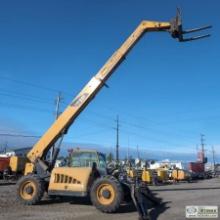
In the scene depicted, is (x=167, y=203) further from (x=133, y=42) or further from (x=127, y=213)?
(x=133, y=42)

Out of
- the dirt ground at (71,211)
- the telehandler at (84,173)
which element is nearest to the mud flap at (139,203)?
the telehandler at (84,173)

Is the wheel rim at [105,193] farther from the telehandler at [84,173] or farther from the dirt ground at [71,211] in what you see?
the dirt ground at [71,211]

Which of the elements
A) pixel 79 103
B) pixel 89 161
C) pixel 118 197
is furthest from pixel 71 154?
pixel 118 197

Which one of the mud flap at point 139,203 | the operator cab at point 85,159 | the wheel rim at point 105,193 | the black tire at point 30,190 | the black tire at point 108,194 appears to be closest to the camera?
the mud flap at point 139,203

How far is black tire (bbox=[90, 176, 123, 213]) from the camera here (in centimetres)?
1548

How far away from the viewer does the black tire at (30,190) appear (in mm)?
17297

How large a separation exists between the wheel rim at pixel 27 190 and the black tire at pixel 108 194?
2.97 m

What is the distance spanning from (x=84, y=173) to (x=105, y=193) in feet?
4.78

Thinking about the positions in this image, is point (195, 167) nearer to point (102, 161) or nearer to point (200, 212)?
point (102, 161)

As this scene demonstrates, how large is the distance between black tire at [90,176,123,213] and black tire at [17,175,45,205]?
8.66 ft

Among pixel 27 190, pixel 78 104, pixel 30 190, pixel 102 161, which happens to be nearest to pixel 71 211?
pixel 30 190

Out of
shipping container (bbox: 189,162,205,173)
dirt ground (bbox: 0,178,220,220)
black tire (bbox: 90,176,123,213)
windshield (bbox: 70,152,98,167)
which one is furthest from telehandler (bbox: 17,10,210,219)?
shipping container (bbox: 189,162,205,173)

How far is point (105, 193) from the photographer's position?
15789mm

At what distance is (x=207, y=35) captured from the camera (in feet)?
62.3
